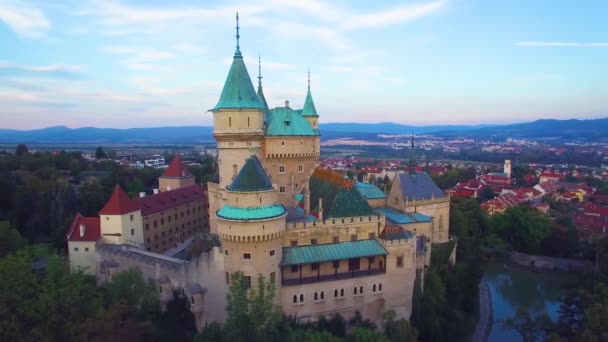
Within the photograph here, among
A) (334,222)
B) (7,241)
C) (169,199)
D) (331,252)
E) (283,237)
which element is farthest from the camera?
(169,199)

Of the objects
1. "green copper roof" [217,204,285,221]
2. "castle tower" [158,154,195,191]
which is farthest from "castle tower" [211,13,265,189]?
"castle tower" [158,154,195,191]

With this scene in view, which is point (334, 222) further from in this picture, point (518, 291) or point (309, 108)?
point (518, 291)

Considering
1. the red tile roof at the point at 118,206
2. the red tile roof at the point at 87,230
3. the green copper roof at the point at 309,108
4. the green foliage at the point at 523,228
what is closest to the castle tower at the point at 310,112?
the green copper roof at the point at 309,108

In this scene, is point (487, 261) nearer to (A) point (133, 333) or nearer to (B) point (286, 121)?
(B) point (286, 121)

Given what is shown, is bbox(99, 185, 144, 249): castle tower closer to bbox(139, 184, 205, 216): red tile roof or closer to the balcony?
bbox(139, 184, 205, 216): red tile roof

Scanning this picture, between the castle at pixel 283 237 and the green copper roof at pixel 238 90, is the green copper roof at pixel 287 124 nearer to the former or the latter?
the castle at pixel 283 237

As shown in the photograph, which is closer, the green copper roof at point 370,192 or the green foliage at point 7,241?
the green foliage at point 7,241

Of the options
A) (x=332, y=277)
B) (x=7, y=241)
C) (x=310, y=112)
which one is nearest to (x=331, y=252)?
(x=332, y=277)
